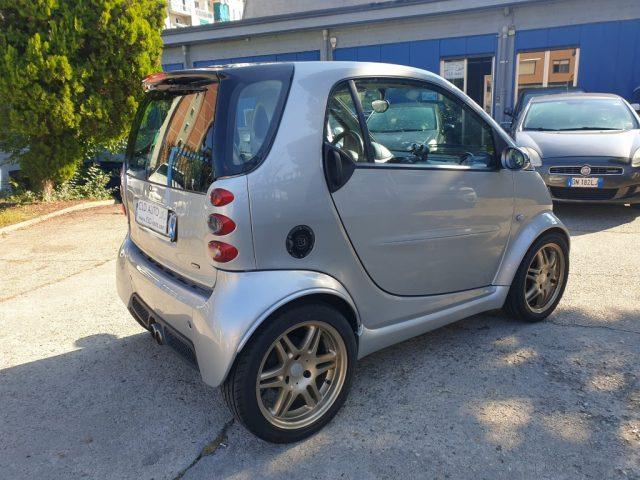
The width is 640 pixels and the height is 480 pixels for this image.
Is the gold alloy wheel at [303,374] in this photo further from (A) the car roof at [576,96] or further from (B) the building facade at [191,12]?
(B) the building facade at [191,12]

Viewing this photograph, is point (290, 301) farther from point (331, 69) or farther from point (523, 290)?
point (523, 290)

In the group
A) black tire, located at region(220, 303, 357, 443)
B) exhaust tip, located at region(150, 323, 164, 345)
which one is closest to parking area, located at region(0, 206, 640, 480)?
black tire, located at region(220, 303, 357, 443)

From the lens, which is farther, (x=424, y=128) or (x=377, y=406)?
(x=424, y=128)

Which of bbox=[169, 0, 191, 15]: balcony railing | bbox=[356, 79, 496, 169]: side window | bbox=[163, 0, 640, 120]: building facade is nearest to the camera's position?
bbox=[356, 79, 496, 169]: side window

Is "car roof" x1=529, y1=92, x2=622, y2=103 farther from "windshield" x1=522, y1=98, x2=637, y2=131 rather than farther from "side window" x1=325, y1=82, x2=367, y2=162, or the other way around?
"side window" x1=325, y1=82, x2=367, y2=162

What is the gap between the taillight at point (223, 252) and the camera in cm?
221

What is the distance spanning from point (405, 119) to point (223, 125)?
4.99 feet

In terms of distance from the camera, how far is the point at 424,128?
3361mm

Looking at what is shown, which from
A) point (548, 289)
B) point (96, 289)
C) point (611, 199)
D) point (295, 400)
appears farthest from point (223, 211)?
point (611, 199)

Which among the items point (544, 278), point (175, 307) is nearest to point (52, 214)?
point (175, 307)

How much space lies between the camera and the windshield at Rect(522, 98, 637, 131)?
7.41 metres

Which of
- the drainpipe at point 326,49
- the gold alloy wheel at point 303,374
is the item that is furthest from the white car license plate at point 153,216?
the drainpipe at point 326,49

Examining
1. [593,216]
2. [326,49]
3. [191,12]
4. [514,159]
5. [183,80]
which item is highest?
Result: [191,12]

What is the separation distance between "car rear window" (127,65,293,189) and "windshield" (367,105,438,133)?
625 millimetres
